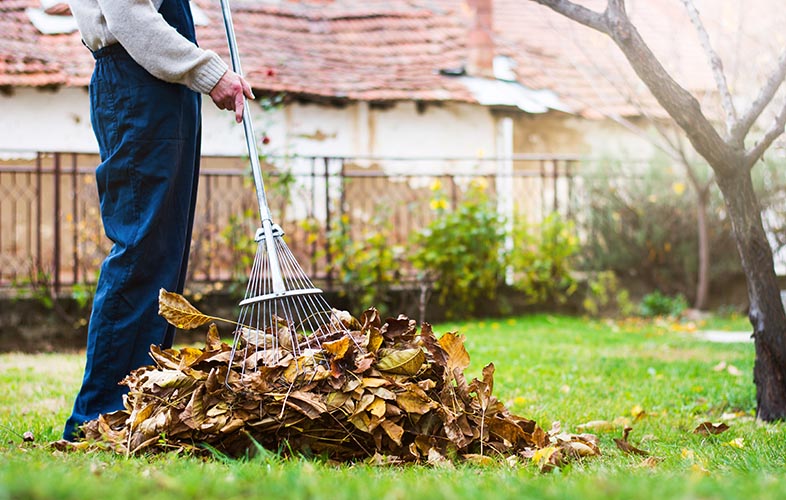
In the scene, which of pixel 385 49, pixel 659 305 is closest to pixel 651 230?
pixel 659 305

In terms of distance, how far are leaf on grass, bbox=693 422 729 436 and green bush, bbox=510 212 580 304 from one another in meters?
5.12

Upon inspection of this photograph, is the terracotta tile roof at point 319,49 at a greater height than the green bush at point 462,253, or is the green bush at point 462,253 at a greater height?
the terracotta tile roof at point 319,49

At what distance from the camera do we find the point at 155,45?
2.61m

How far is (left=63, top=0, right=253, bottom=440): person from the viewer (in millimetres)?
2697

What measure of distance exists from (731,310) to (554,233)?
2059 millimetres

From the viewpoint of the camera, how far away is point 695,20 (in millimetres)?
3490

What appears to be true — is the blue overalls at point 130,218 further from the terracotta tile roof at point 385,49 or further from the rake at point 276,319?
the terracotta tile roof at point 385,49

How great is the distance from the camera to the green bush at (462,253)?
769 centimetres

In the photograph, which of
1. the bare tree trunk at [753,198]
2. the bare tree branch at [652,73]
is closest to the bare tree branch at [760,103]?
the bare tree trunk at [753,198]

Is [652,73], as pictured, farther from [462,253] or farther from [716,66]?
[462,253]

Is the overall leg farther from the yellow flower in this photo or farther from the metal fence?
the yellow flower

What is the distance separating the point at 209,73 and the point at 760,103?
2150 millimetres

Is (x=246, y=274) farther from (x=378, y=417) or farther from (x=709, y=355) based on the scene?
(x=378, y=417)

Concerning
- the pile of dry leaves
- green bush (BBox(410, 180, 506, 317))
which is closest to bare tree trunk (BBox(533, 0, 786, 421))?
the pile of dry leaves
